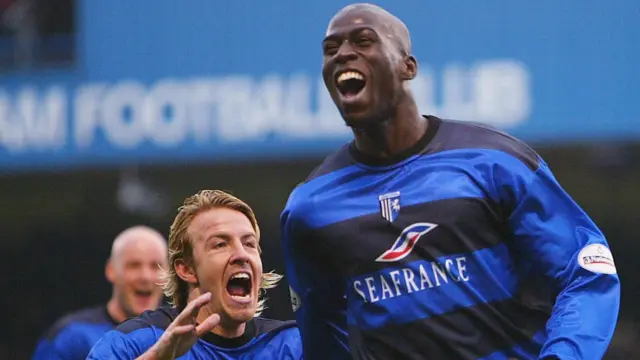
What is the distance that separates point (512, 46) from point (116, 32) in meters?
3.97

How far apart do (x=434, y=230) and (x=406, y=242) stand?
10 cm

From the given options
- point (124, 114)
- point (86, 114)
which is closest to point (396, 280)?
point (124, 114)

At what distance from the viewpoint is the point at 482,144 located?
3.73 meters

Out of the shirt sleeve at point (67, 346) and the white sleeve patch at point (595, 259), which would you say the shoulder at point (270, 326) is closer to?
the white sleeve patch at point (595, 259)

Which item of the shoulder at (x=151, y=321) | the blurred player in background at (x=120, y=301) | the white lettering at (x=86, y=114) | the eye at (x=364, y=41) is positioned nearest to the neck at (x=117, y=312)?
the blurred player in background at (x=120, y=301)

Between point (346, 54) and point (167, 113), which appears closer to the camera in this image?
point (346, 54)

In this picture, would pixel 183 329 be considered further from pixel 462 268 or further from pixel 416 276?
pixel 462 268

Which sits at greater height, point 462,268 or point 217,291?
point 462,268

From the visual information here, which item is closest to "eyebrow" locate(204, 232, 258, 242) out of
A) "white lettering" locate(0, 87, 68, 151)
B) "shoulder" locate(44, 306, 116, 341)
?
"shoulder" locate(44, 306, 116, 341)

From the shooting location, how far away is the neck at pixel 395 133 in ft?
12.4

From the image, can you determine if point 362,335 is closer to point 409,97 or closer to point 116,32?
point 409,97

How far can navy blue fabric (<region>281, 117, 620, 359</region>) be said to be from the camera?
11.8 ft

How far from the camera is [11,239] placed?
1631 cm

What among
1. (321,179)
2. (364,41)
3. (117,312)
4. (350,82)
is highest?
(364,41)
